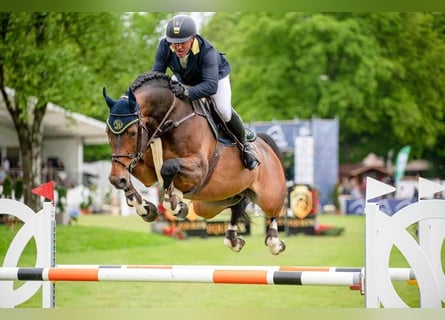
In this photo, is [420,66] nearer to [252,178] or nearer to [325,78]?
[325,78]

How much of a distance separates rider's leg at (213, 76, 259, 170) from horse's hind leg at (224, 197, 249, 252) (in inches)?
22.9

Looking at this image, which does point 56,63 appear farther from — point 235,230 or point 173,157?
point 173,157

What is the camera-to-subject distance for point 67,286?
9.66 metres

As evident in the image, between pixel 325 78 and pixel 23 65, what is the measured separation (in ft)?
67.9

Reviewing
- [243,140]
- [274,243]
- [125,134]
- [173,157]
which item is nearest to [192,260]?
[274,243]

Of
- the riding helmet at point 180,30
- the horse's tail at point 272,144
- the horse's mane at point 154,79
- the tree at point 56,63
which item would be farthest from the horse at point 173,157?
the tree at point 56,63

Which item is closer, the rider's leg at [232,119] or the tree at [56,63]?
the rider's leg at [232,119]

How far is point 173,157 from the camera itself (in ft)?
17.0

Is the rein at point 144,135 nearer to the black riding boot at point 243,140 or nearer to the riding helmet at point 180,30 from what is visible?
the riding helmet at point 180,30

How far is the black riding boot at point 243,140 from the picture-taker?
18.5 feet

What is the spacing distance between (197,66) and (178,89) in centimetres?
24

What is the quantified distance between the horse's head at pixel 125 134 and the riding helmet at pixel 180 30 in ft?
1.65

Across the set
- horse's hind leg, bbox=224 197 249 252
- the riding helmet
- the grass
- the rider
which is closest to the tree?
the grass

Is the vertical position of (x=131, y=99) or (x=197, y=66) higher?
(x=197, y=66)
